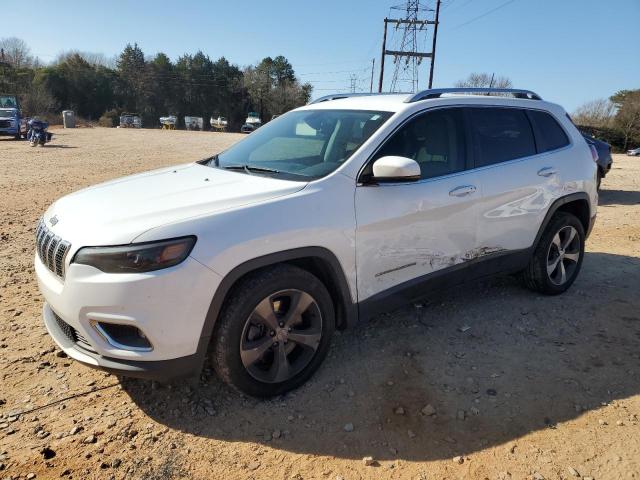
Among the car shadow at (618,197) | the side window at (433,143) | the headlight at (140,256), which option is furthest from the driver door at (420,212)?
the car shadow at (618,197)

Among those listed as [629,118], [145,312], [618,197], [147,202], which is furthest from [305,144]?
[629,118]

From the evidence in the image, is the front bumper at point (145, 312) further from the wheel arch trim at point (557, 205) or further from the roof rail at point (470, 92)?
the wheel arch trim at point (557, 205)

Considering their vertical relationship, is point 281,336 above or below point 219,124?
below

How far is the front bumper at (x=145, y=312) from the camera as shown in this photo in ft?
7.76

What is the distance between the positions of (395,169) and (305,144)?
958 millimetres

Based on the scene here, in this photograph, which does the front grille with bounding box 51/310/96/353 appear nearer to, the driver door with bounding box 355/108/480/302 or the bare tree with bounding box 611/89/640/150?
the driver door with bounding box 355/108/480/302

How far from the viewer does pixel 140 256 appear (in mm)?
2369

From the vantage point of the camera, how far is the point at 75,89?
61.8 meters

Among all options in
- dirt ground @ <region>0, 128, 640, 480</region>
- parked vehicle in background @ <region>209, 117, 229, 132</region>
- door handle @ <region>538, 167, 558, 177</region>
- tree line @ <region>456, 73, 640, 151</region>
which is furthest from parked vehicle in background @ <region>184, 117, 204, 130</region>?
door handle @ <region>538, 167, 558, 177</region>

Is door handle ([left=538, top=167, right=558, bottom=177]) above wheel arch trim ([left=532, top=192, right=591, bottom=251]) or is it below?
above

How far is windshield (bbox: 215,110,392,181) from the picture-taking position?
3.24 metres

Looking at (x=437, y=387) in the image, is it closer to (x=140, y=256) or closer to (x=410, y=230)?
(x=410, y=230)

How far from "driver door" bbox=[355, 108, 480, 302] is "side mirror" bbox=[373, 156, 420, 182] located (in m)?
0.11

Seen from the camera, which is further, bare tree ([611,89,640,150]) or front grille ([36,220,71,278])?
bare tree ([611,89,640,150])
